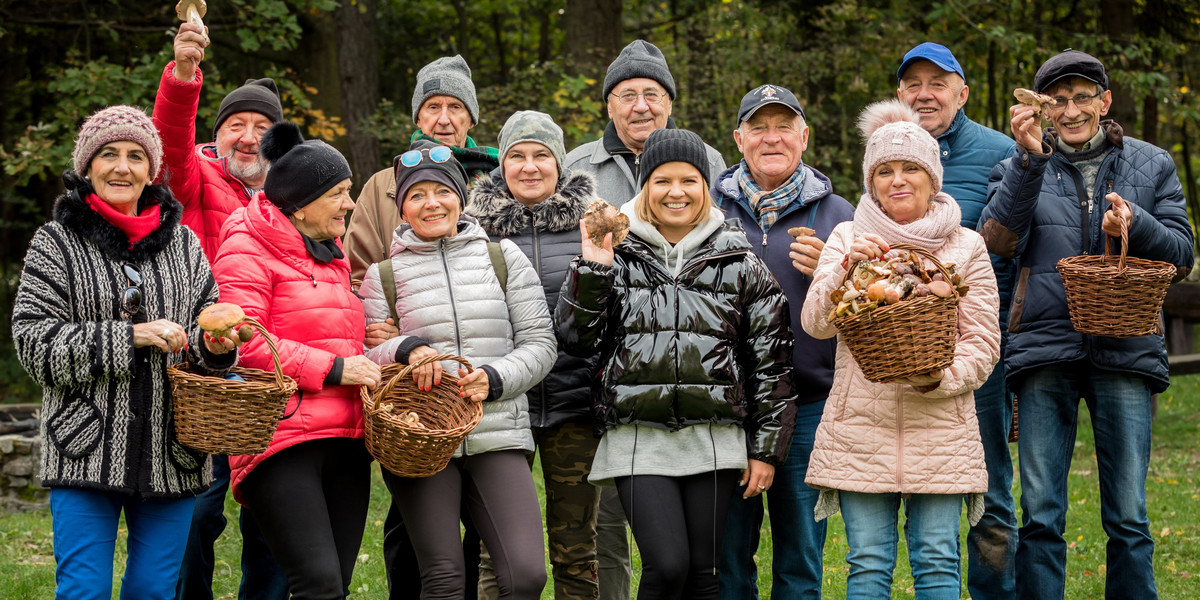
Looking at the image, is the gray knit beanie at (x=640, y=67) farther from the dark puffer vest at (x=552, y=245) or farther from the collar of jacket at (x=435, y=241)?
the collar of jacket at (x=435, y=241)

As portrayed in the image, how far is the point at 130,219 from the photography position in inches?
140

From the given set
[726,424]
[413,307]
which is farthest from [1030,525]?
[413,307]

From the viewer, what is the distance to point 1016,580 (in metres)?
4.44

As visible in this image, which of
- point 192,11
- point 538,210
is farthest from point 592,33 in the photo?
point 192,11

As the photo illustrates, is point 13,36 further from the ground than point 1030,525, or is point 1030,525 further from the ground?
point 13,36

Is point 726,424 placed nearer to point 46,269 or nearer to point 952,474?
point 952,474

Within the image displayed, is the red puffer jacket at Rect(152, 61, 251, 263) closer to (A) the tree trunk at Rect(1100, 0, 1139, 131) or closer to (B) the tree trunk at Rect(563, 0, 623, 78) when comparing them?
(B) the tree trunk at Rect(563, 0, 623, 78)

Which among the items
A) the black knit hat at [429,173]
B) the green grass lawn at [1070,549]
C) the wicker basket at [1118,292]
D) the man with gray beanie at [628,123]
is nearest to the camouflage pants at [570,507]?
the man with gray beanie at [628,123]

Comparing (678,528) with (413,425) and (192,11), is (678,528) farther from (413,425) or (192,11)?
(192,11)

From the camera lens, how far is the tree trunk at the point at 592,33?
11008 millimetres

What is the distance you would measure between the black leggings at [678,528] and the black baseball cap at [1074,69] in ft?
6.93

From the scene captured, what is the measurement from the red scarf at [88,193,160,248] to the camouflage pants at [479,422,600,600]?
1608mm

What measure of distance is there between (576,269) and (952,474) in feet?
4.87

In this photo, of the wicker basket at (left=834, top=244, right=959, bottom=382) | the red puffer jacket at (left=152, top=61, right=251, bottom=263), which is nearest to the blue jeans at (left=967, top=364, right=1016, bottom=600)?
the wicker basket at (left=834, top=244, right=959, bottom=382)
